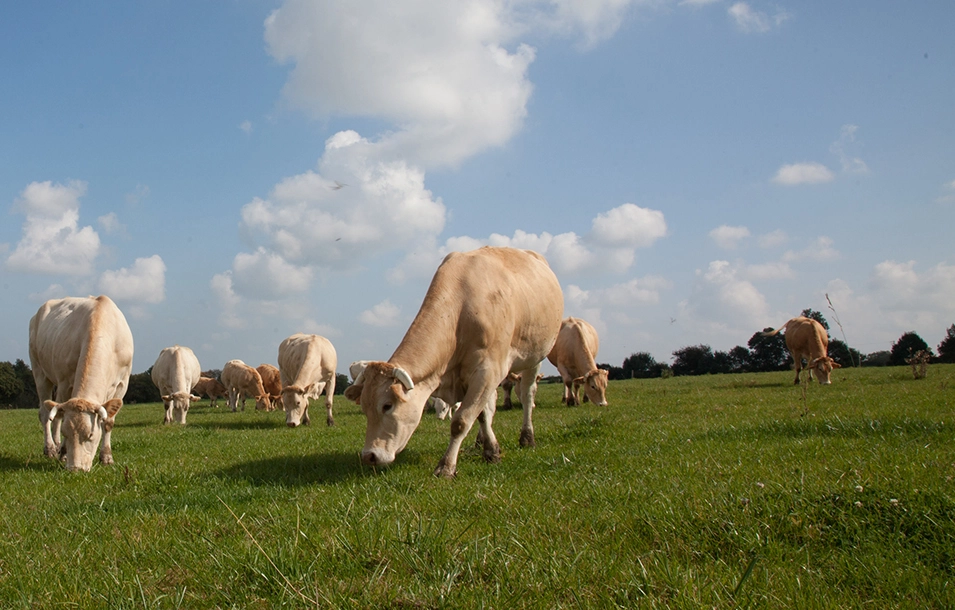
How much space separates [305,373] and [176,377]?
6.91 meters

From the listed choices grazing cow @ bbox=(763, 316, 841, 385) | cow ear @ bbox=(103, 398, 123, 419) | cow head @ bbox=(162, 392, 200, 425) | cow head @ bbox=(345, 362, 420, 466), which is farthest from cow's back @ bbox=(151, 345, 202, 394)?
grazing cow @ bbox=(763, 316, 841, 385)

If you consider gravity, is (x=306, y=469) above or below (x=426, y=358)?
below

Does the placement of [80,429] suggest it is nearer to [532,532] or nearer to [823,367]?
[532,532]

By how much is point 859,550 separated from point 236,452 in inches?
343

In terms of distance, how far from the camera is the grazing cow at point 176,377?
64.9ft

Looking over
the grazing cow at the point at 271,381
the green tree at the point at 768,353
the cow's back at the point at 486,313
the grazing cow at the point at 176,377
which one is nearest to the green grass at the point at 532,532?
the cow's back at the point at 486,313

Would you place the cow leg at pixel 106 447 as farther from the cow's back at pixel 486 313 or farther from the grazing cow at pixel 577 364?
the grazing cow at pixel 577 364

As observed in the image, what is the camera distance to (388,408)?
711 centimetres

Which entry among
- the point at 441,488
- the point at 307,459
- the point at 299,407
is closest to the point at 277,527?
the point at 441,488

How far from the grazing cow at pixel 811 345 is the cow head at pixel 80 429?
23561 millimetres

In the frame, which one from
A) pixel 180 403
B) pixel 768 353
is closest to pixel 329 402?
pixel 180 403

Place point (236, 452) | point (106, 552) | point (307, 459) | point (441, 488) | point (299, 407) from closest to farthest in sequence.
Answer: point (106, 552), point (441, 488), point (307, 459), point (236, 452), point (299, 407)

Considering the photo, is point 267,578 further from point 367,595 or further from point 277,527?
point 277,527

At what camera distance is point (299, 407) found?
55.5 feet
